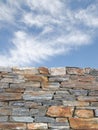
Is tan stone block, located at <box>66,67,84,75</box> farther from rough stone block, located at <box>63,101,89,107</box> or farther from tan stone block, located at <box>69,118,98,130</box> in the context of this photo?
tan stone block, located at <box>69,118,98,130</box>

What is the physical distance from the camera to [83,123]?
4.97m

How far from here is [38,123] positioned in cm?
495

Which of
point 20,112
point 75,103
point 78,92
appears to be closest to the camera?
point 20,112

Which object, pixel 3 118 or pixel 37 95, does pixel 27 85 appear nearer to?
pixel 37 95

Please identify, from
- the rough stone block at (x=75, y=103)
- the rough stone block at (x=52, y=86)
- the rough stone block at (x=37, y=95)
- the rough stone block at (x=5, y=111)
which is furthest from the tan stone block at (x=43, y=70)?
the rough stone block at (x=5, y=111)

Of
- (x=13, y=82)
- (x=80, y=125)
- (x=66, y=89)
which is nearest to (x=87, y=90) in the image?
(x=66, y=89)

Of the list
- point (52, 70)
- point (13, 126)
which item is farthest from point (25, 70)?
point (13, 126)

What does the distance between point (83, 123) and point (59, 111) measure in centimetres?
37

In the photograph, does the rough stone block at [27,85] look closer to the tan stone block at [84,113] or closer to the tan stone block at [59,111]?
the tan stone block at [59,111]

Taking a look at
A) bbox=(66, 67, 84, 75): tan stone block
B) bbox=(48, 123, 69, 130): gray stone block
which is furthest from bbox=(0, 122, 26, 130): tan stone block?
bbox=(66, 67, 84, 75): tan stone block

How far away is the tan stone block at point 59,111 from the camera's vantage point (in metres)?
5.04

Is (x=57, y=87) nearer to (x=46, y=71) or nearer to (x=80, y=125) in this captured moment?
(x=46, y=71)

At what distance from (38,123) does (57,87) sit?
70cm

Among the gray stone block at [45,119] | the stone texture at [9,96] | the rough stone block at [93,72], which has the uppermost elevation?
the rough stone block at [93,72]
